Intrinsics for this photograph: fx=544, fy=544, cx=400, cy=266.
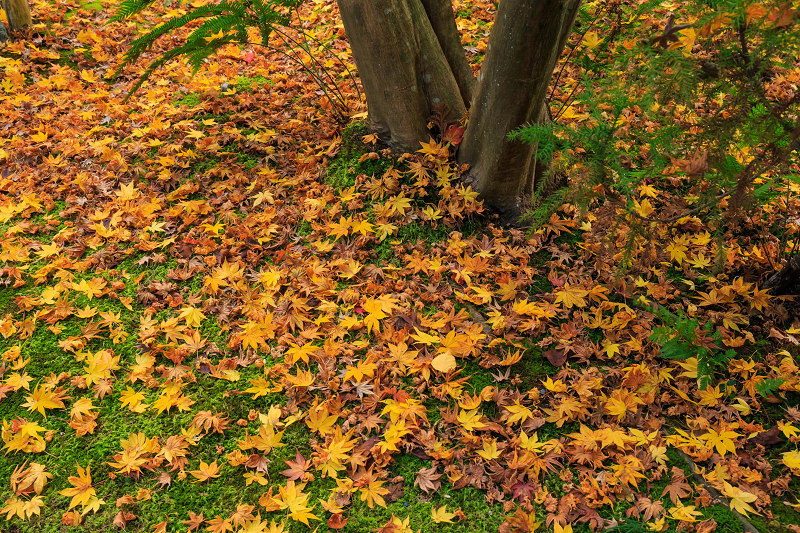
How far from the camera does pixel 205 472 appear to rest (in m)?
2.50

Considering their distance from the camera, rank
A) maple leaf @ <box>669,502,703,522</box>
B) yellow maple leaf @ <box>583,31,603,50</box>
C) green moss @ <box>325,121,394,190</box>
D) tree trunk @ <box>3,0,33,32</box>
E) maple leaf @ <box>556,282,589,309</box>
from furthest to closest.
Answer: tree trunk @ <box>3,0,33,32</box>, yellow maple leaf @ <box>583,31,603,50</box>, green moss @ <box>325,121,394,190</box>, maple leaf @ <box>556,282,589,309</box>, maple leaf @ <box>669,502,703,522</box>

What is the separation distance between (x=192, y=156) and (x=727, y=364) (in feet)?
12.5

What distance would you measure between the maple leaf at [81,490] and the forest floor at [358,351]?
0.04 ft

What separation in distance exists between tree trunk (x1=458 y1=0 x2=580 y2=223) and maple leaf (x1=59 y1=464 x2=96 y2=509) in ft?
8.80

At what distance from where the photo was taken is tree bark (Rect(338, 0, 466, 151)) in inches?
136

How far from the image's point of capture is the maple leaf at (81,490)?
2.41 meters

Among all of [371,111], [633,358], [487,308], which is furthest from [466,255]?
[371,111]

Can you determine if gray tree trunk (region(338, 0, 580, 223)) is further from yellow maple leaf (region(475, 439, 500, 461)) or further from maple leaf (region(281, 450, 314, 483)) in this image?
maple leaf (region(281, 450, 314, 483))

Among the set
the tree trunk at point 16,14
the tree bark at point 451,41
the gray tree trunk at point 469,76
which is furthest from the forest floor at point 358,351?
the tree trunk at point 16,14

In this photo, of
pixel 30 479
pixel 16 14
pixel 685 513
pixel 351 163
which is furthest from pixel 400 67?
pixel 16 14

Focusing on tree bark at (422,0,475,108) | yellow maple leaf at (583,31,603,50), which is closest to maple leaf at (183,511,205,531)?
tree bark at (422,0,475,108)

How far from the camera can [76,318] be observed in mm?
3205

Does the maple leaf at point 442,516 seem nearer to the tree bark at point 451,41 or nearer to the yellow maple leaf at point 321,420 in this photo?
the yellow maple leaf at point 321,420

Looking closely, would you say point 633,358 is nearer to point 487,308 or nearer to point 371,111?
point 487,308
